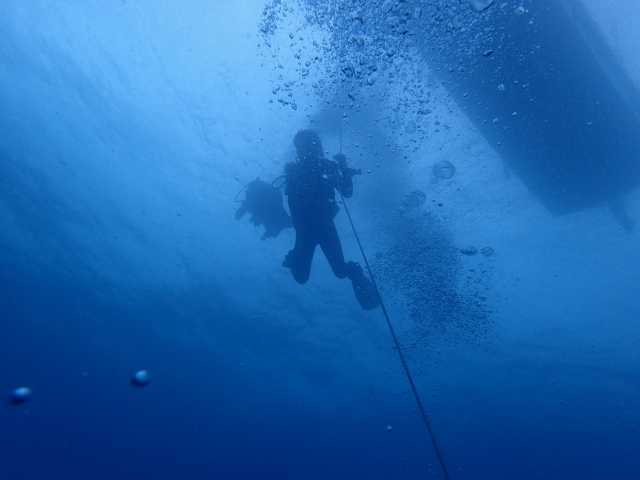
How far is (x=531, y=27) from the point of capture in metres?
7.51

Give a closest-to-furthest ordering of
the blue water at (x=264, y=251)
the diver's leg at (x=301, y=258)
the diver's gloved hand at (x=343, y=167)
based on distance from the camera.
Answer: the diver's gloved hand at (x=343, y=167) → the diver's leg at (x=301, y=258) → the blue water at (x=264, y=251)

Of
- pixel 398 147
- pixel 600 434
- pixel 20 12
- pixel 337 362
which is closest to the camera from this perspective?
pixel 20 12

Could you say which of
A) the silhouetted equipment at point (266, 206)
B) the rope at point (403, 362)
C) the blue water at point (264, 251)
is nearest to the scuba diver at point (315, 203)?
the rope at point (403, 362)

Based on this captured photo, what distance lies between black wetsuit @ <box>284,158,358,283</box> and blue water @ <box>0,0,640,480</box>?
1667mm

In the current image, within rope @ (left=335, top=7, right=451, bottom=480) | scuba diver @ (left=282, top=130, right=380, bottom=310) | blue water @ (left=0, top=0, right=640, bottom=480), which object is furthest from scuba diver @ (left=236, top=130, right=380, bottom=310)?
blue water @ (left=0, top=0, right=640, bottom=480)

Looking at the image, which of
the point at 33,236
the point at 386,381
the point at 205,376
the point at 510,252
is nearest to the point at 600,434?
the point at 386,381

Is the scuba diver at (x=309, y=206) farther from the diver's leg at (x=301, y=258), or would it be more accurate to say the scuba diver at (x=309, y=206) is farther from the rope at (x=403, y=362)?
the rope at (x=403, y=362)

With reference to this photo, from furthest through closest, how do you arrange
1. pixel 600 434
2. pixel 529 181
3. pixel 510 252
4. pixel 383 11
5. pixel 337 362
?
pixel 600 434 → pixel 337 362 → pixel 510 252 → pixel 529 181 → pixel 383 11

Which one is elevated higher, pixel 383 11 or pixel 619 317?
pixel 383 11

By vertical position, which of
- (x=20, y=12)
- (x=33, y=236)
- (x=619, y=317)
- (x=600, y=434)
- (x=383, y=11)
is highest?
(x=33, y=236)

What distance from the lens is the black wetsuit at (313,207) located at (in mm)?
7758

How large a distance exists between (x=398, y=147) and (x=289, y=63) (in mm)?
3254

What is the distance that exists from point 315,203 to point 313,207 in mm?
93

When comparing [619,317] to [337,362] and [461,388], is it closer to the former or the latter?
[461,388]
